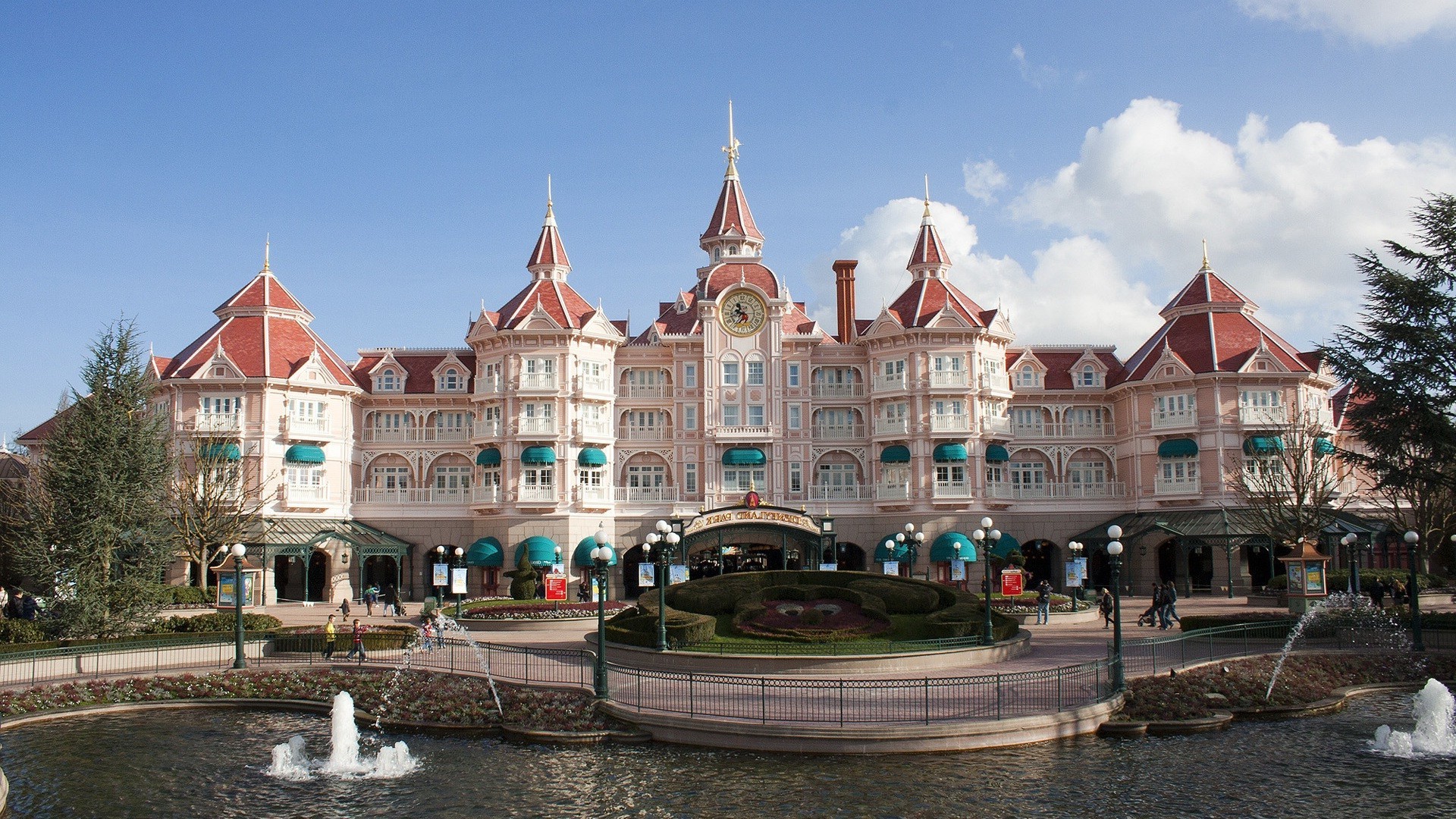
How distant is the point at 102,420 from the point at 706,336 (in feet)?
102

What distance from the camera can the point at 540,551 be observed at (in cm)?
5506

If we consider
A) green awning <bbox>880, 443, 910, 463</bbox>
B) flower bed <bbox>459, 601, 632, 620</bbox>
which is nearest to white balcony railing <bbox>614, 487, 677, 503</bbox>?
green awning <bbox>880, 443, 910, 463</bbox>

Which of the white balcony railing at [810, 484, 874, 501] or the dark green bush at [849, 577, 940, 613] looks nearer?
the dark green bush at [849, 577, 940, 613]

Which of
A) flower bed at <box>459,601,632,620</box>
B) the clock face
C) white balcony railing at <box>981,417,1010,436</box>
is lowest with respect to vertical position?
flower bed at <box>459,601,632,620</box>

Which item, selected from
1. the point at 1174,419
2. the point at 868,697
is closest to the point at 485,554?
the point at 868,697

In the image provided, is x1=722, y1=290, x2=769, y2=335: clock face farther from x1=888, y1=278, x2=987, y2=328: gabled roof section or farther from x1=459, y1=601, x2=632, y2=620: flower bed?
x1=459, y1=601, x2=632, y2=620: flower bed

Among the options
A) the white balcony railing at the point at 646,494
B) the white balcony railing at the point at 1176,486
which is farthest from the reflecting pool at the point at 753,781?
the white balcony railing at the point at 646,494

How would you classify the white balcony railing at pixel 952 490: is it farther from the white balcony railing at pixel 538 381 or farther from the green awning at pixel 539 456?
the white balcony railing at pixel 538 381

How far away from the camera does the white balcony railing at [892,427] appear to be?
5838 cm

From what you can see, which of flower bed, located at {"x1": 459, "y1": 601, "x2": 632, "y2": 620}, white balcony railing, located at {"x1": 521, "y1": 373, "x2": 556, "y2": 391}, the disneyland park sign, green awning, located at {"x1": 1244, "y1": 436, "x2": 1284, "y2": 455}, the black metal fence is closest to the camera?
the black metal fence

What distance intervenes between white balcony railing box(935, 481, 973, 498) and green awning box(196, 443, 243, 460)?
113 ft

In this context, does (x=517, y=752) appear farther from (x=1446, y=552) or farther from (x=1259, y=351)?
(x=1446, y=552)

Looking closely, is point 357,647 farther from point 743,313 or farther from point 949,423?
point 949,423

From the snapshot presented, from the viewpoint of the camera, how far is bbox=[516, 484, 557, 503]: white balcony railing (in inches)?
2229
